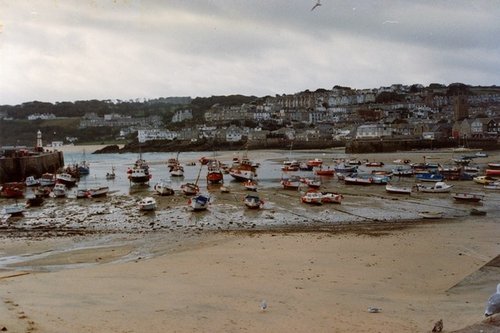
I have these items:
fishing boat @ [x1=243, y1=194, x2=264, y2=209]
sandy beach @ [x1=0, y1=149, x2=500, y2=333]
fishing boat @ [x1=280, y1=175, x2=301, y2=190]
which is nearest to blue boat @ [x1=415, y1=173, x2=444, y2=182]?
fishing boat @ [x1=280, y1=175, x2=301, y2=190]

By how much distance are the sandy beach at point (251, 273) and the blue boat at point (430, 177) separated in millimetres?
14962

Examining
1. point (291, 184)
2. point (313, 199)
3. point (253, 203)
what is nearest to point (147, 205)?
point (253, 203)

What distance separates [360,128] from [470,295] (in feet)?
328

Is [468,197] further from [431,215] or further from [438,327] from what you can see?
[438,327]

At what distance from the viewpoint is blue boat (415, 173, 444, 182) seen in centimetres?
4184

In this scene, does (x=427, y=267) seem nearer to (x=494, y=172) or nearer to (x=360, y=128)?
(x=494, y=172)

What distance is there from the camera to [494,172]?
150 feet

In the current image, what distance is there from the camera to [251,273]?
48.8 ft

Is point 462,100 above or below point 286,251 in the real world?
above

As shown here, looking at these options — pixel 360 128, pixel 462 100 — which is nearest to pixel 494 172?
pixel 360 128

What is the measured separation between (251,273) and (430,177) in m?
31.1

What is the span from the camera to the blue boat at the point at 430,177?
4184 centimetres

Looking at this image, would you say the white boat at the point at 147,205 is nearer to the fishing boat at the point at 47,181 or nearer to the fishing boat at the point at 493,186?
the fishing boat at the point at 47,181

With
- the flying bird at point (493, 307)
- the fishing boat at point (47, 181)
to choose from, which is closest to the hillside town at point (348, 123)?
the fishing boat at point (47, 181)
